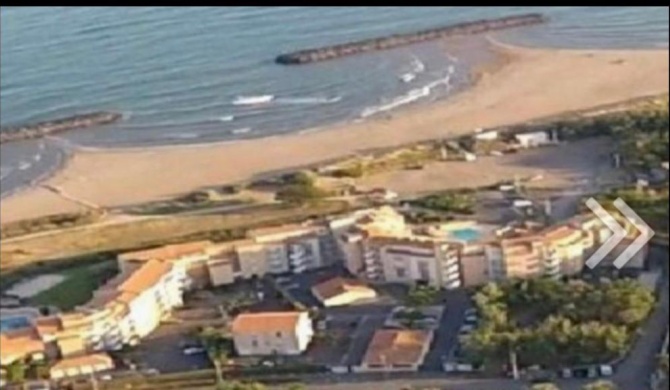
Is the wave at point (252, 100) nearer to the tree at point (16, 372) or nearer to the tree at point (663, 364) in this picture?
the tree at point (16, 372)

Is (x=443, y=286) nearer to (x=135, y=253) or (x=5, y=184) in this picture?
Result: (x=135, y=253)

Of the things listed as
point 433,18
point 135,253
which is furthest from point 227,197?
point 433,18

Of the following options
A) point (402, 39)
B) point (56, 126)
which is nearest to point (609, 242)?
point (56, 126)

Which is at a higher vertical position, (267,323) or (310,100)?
(310,100)

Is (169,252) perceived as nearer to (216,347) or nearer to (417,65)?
(216,347)

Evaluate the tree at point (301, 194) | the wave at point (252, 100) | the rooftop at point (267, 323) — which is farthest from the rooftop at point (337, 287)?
the wave at point (252, 100)

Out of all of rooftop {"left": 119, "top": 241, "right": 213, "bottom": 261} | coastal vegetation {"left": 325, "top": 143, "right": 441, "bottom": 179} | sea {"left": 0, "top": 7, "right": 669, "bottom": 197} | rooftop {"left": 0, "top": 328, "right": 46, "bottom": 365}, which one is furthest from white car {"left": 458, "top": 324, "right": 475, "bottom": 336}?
sea {"left": 0, "top": 7, "right": 669, "bottom": 197}
